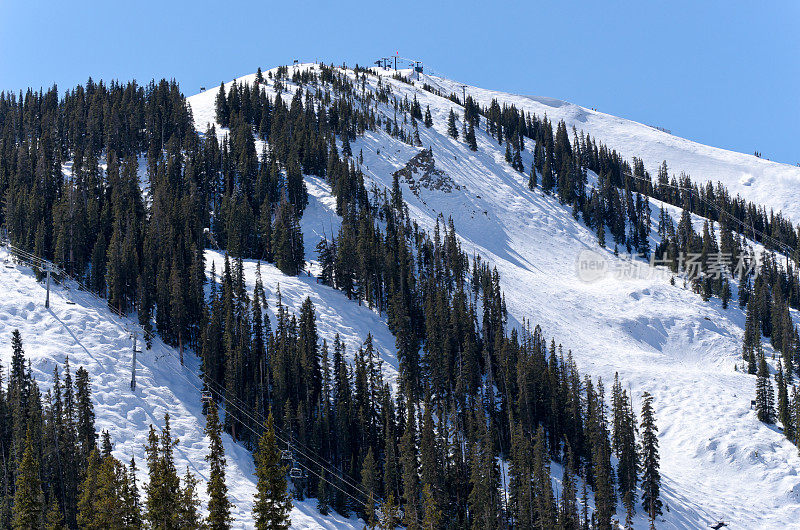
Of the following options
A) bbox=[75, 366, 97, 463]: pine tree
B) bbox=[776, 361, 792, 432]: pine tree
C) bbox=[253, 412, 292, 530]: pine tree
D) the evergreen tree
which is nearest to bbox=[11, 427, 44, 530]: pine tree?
bbox=[253, 412, 292, 530]: pine tree

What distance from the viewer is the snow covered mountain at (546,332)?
2832 inches

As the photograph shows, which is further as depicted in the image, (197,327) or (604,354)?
(604,354)

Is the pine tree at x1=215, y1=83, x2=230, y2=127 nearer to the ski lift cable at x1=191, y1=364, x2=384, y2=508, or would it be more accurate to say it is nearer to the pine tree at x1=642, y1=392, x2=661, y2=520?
the ski lift cable at x1=191, y1=364, x2=384, y2=508

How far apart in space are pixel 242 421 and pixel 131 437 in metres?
13.3

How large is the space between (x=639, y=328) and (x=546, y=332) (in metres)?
21.3

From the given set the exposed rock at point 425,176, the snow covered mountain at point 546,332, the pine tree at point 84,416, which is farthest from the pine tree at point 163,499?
the exposed rock at point 425,176

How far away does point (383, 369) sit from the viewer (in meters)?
91.0

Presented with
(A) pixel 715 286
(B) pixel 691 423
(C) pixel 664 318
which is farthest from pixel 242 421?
(A) pixel 715 286

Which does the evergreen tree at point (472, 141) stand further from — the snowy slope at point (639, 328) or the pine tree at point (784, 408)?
the pine tree at point (784, 408)

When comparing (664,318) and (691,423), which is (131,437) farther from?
(664,318)

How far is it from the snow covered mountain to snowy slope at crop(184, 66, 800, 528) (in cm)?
25

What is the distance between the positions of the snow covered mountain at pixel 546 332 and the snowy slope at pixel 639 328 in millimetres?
253

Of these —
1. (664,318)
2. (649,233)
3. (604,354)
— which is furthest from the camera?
(649,233)

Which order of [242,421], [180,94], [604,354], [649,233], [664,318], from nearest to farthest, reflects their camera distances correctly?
1. [242,421]
2. [604,354]
3. [664,318]
4. [649,233]
5. [180,94]
